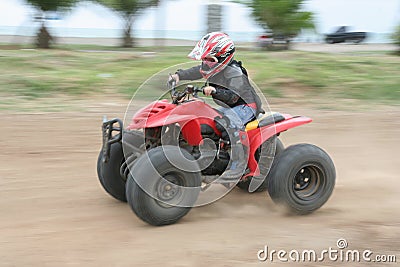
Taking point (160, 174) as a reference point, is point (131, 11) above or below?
above

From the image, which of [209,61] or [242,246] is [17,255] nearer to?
[242,246]

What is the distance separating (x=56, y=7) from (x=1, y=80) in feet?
19.6

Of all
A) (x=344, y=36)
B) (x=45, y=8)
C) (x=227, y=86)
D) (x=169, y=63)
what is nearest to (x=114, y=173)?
(x=227, y=86)

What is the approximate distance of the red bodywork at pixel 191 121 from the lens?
17.1ft

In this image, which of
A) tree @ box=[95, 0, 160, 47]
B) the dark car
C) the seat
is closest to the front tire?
the seat

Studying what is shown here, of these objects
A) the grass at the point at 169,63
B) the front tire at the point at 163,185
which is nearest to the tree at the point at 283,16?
the grass at the point at 169,63

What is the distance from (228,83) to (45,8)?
14.3 metres

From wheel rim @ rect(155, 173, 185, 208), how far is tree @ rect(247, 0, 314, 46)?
49.1 ft

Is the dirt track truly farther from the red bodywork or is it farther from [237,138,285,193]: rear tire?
the red bodywork

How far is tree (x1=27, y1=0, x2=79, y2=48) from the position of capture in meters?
18.0

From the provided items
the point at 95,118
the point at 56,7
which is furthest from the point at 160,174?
the point at 56,7

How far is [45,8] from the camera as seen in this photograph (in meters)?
18.3

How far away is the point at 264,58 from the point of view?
16.2m

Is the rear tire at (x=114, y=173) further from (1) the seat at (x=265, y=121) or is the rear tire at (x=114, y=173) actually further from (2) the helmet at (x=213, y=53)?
(1) the seat at (x=265, y=121)
